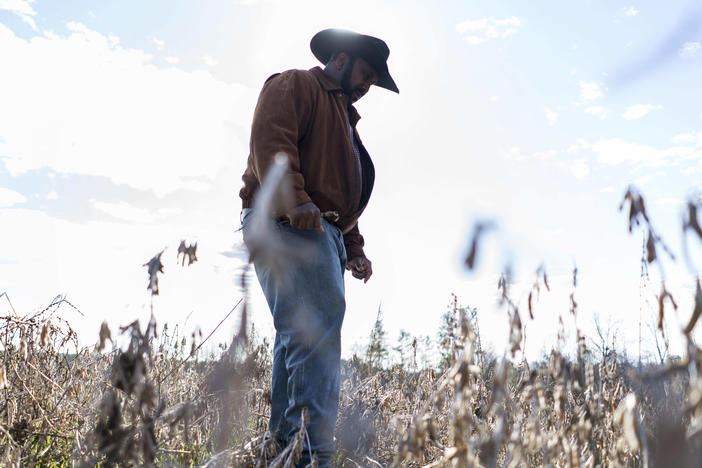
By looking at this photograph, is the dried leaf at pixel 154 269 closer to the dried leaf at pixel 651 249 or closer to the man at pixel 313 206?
the man at pixel 313 206

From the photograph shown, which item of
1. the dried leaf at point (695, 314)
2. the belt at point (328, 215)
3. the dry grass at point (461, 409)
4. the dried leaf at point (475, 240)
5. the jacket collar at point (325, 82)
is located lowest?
the dry grass at point (461, 409)

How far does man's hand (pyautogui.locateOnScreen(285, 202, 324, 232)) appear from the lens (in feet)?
7.04

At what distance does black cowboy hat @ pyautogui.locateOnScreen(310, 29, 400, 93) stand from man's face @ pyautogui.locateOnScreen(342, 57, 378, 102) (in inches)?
1.5

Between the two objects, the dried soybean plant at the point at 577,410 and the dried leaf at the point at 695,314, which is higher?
the dried leaf at the point at 695,314

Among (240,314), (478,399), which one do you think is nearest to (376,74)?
(478,399)

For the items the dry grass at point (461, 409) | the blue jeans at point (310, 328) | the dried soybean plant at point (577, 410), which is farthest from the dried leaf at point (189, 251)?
the dried soybean plant at point (577, 410)

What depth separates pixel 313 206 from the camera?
219 cm

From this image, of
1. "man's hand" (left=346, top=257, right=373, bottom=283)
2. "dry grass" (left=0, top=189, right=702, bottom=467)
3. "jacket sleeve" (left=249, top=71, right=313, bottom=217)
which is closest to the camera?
"dry grass" (left=0, top=189, right=702, bottom=467)

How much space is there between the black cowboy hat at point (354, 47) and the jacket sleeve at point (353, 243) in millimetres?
942

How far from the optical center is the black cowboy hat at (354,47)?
2.87 m

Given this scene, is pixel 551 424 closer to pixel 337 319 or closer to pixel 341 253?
pixel 337 319

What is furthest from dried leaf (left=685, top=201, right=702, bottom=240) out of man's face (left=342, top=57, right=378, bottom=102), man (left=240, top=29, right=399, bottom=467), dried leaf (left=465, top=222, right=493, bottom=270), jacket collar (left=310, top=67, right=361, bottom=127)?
man's face (left=342, top=57, right=378, bottom=102)

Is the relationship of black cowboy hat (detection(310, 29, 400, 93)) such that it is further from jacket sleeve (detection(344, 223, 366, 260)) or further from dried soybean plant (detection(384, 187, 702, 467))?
dried soybean plant (detection(384, 187, 702, 467))

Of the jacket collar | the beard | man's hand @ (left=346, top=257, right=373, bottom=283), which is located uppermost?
the beard
